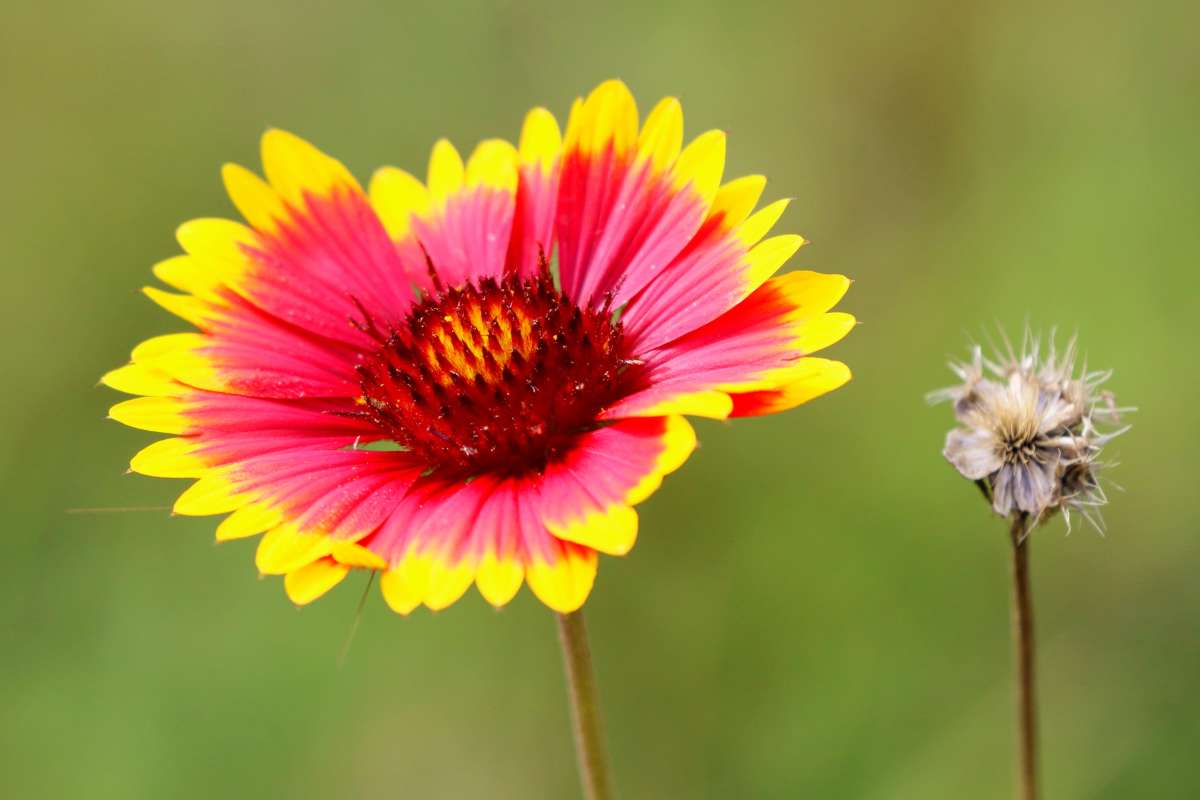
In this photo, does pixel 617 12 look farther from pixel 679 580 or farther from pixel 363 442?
pixel 363 442

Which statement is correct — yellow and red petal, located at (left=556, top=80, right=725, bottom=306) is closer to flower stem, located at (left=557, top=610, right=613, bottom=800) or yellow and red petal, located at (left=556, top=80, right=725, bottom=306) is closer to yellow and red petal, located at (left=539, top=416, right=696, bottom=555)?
yellow and red petal, located at (left=539, top=416, right=696, bottom=555)

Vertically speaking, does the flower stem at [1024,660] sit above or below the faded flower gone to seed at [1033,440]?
below

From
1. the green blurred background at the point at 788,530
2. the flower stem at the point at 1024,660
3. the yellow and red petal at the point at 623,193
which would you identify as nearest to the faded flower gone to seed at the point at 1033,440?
the flower stem at the point at 1024,660

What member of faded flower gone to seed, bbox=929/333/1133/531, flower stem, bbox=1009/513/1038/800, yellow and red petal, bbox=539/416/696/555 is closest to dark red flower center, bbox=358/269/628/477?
yellow and red petal, bbox=539/416/696/555

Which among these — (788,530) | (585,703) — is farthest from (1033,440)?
(788,530)

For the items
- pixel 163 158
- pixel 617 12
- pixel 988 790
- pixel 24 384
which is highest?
pixel 617 12

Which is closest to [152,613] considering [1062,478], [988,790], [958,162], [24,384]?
[24,384]

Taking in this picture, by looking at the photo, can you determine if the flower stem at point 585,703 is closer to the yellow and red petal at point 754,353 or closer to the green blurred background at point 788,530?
the yellow and red petal at point 754,353
